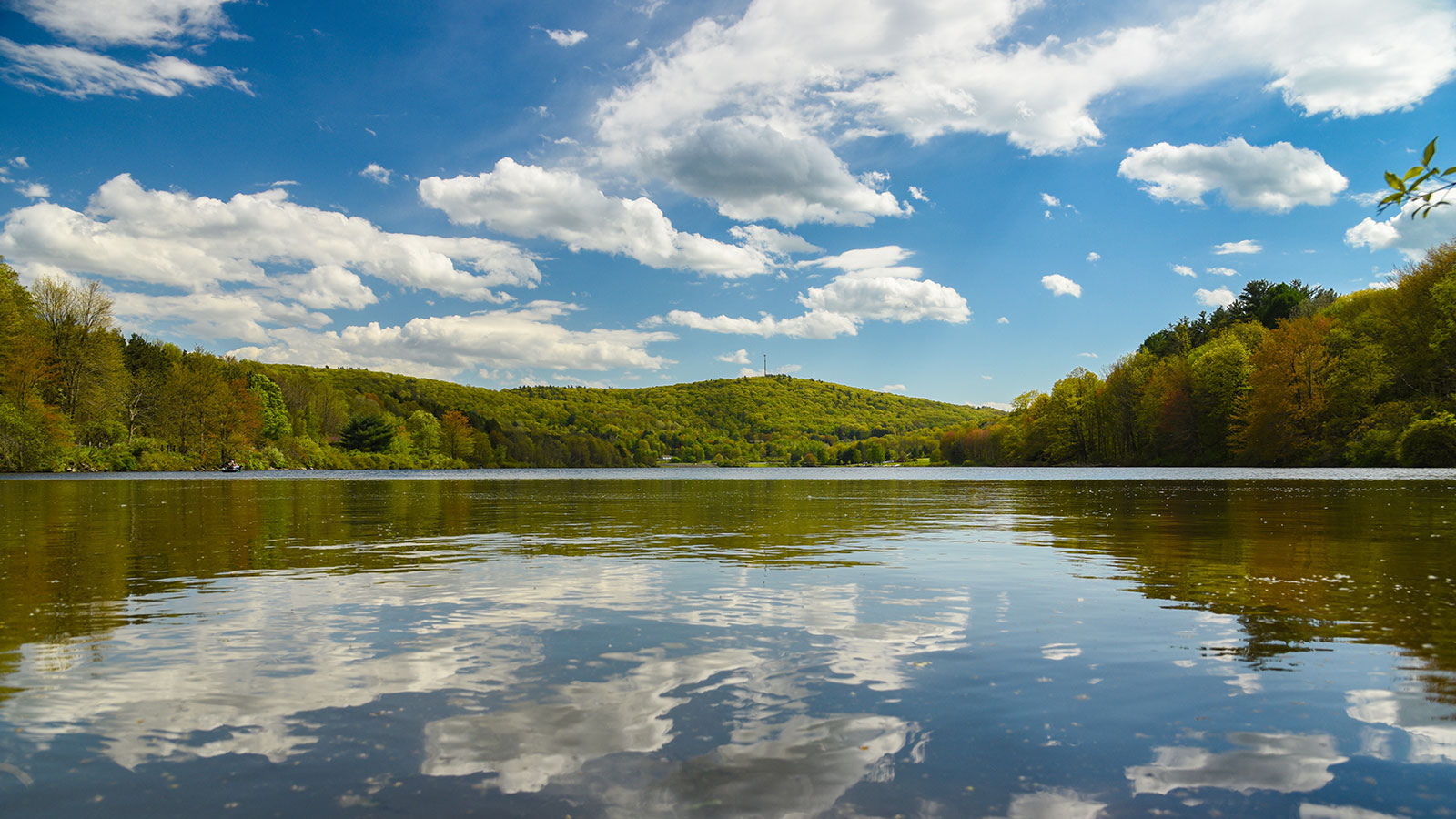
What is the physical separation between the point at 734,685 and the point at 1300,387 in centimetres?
9454

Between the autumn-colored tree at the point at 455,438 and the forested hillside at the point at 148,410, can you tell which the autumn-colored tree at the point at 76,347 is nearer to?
the forested hillside at the point at 148,410

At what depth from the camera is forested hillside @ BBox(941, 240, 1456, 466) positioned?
234 feet

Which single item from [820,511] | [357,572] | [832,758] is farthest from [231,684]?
[820,511]

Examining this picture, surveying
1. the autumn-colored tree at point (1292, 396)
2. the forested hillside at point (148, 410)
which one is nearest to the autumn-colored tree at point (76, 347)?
the forested hillside at point (148, 410)

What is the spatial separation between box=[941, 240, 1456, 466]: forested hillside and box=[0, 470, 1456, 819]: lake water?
73.0 metres

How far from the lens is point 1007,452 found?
5915 inches

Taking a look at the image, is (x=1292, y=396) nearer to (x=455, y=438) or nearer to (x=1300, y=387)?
(x=1300, y=387)

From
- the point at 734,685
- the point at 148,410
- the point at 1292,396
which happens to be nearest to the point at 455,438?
the point at 148,410

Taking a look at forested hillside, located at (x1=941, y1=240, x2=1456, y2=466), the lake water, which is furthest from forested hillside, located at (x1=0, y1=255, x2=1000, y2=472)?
forested hillside, located at (x1=941, y1=240, x2=1456, y2=466)

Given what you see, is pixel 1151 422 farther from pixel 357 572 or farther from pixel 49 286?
pixel 49 286

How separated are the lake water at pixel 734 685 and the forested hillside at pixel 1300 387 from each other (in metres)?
73.0

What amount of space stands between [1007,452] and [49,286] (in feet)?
458

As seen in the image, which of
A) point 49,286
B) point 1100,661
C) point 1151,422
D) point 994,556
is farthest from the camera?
point 1151,422

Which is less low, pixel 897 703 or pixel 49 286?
pixel 49 286
